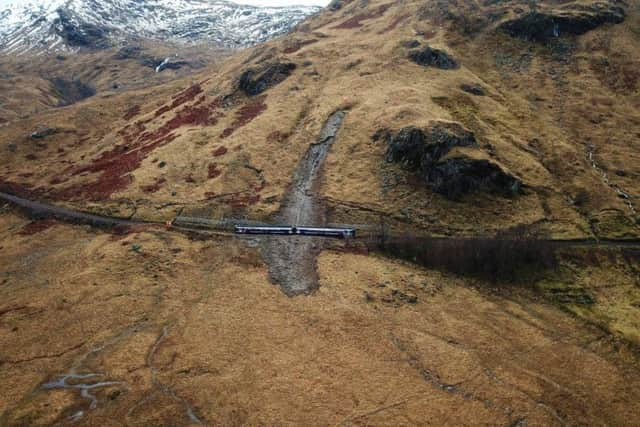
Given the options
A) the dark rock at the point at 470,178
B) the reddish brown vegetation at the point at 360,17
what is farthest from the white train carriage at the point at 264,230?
the reddish brown vegetation at the point at 360,17

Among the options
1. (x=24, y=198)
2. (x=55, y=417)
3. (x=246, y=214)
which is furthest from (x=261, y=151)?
(x=55, y=417)

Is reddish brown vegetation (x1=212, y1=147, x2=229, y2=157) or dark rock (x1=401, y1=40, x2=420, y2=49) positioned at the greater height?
dark rock (x1=401, y1=40, x2=420, y2=49)

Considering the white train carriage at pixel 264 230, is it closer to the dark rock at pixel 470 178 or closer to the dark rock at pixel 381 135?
the dark rock at pixel 470 178

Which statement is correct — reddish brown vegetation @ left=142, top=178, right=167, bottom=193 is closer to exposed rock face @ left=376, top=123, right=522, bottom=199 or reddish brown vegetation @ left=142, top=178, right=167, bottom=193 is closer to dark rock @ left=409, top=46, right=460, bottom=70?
exposed rock face @ left=376, top=123, right=522, bottom=199

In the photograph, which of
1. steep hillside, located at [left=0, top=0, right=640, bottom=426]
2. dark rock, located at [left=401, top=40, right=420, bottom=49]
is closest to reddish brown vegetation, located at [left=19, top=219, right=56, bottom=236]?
steep hillside, located at [left=0, top=0, right=640, bottom=426]

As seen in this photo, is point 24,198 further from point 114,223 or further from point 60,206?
point 114,223

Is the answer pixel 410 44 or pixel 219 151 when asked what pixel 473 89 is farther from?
pixel 219 151
